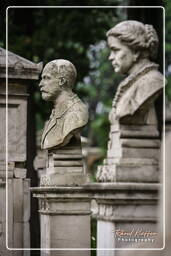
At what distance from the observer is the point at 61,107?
1118 centimetres

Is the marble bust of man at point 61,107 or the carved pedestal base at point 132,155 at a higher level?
the marble bust of man at point 61,107

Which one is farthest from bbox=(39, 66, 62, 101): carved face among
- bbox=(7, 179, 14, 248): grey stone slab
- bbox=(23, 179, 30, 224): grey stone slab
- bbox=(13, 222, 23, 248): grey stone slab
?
bbox=(13, 222, 23, 248): grey stone slab

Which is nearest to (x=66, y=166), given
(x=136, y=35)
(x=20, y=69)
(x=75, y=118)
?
(x=75, y=118)

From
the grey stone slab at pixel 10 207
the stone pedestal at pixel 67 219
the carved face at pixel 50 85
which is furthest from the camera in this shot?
the grey stone slab at pixel 10 207

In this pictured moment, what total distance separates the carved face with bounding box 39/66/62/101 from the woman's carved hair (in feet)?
7.39

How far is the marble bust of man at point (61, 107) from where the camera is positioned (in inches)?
430

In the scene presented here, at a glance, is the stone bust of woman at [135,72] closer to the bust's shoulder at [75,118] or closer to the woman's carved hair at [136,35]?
the woman's carved hair at [136,35]

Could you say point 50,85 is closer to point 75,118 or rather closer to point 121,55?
point 75,118

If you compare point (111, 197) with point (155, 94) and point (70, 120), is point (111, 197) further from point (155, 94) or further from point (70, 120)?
point (70, 120)

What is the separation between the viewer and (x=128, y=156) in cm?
880

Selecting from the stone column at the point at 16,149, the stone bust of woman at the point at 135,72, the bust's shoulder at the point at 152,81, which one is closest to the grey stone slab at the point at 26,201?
the stone column at the point at 16,149

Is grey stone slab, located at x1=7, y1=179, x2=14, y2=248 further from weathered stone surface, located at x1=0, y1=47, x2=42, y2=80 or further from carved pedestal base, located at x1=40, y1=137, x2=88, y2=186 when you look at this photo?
weathered stone surface, located at x1=0, y1=47, x2=42, y2=80

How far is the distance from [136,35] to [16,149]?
390 cm

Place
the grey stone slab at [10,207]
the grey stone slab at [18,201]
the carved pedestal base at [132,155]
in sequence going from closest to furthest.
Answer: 1. the carved pedestal base at [132,155]
2. the grey stone slab at [10,207]
3. the grey stone slab at [18,201]
